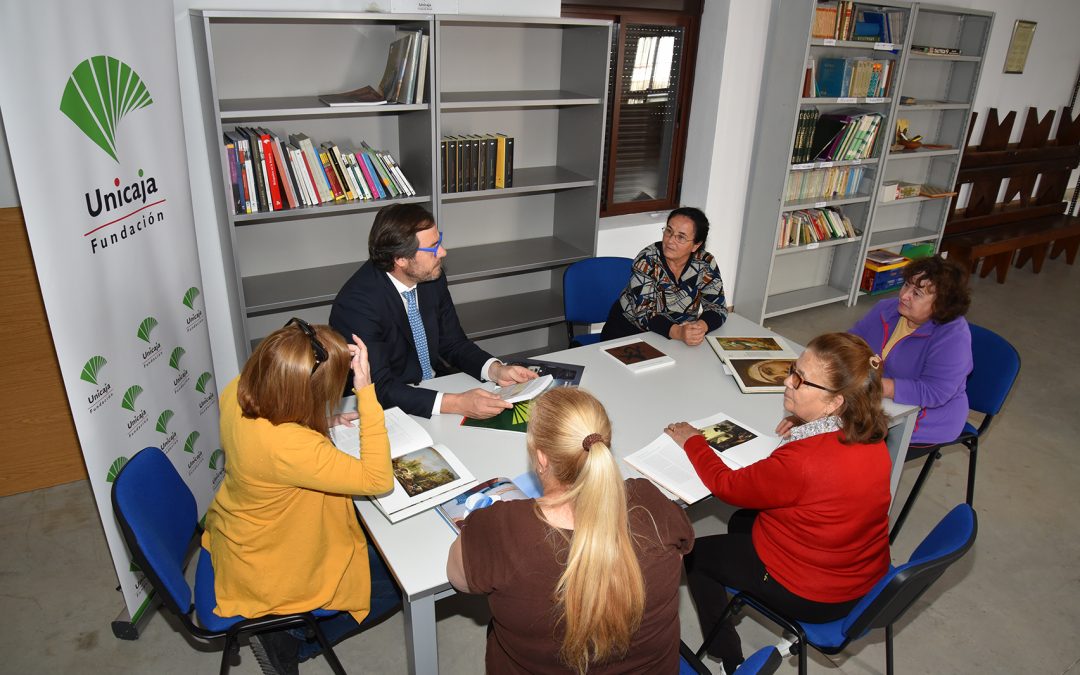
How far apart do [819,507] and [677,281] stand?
63.0 inches

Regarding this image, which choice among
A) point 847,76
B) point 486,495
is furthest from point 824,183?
point 486,495

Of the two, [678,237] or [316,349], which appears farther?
[678,237]

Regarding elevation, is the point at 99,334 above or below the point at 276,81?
below

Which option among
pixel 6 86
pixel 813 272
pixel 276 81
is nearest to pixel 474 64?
pixel 276 81

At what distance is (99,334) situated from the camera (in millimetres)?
2258

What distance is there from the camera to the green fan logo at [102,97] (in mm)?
2105

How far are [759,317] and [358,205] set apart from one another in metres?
3.11

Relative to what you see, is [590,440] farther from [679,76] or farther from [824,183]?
[824,183]

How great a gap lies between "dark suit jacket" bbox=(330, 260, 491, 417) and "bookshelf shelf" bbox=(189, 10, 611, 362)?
75 centimetres

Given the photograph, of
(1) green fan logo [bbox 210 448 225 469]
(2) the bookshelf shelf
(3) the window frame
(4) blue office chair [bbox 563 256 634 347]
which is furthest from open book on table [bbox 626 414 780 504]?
(3) the window frame

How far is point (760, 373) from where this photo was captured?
272 centimetres

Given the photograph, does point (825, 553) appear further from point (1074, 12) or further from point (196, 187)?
point (1074, 12)

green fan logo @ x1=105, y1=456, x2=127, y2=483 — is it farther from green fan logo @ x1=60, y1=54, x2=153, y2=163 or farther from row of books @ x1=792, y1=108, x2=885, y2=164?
row of books @ x1=792, y1=108, x2=885, y2=164

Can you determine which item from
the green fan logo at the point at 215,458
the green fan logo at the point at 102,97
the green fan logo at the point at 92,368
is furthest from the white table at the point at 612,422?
the green fan logo at the point at 102,97
